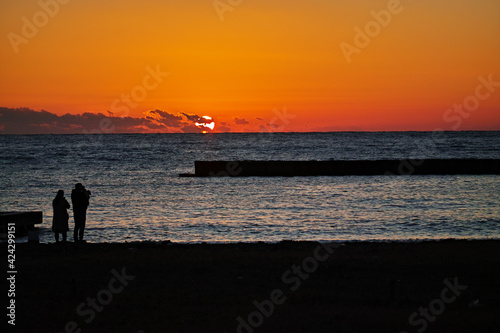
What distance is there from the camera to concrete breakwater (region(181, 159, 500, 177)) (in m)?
59.6

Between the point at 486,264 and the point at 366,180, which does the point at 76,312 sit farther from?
the point at 366,180

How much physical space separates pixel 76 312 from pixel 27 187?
1622 inches

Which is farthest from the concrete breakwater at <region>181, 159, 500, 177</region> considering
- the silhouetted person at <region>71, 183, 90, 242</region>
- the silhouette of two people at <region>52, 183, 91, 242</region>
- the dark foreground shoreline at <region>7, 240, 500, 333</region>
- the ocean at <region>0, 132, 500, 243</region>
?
the dark foreground shoreline at <region>7, 240, 500, 333</region>

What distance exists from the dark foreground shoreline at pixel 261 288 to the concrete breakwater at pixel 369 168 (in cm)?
4344

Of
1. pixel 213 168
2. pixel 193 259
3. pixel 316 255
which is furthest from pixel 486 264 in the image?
pixel 213 168

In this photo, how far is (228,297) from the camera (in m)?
11.4

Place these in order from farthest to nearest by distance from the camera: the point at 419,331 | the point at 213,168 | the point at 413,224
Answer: the point at 213,168 → the point at 413,224 → the point at 419,331

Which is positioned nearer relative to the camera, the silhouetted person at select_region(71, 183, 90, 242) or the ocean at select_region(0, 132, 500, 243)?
the silhouetted person at select_region(71, 183, 90, 242)

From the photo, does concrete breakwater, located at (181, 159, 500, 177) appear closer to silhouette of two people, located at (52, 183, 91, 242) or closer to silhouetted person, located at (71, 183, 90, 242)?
silhouetted person, located at (71, 183, 90, 242)

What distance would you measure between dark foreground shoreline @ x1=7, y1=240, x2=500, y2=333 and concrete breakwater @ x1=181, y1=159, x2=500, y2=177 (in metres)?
43.4

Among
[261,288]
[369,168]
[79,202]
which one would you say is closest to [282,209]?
[79,202]

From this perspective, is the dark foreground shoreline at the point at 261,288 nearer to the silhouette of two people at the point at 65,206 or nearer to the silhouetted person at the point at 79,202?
the silhouette of two people at the point at 65,206

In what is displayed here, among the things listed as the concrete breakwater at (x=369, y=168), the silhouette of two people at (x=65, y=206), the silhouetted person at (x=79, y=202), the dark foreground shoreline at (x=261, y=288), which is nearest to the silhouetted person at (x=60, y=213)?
the silhouette of two people at (x=65, y=206)

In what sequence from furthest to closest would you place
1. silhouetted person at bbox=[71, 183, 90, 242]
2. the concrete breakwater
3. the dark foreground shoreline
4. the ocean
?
the concrete breakwater
the ocean
silhouetted person at bbox=[71, 183, 90, 242]
the dark foreground shoreline
